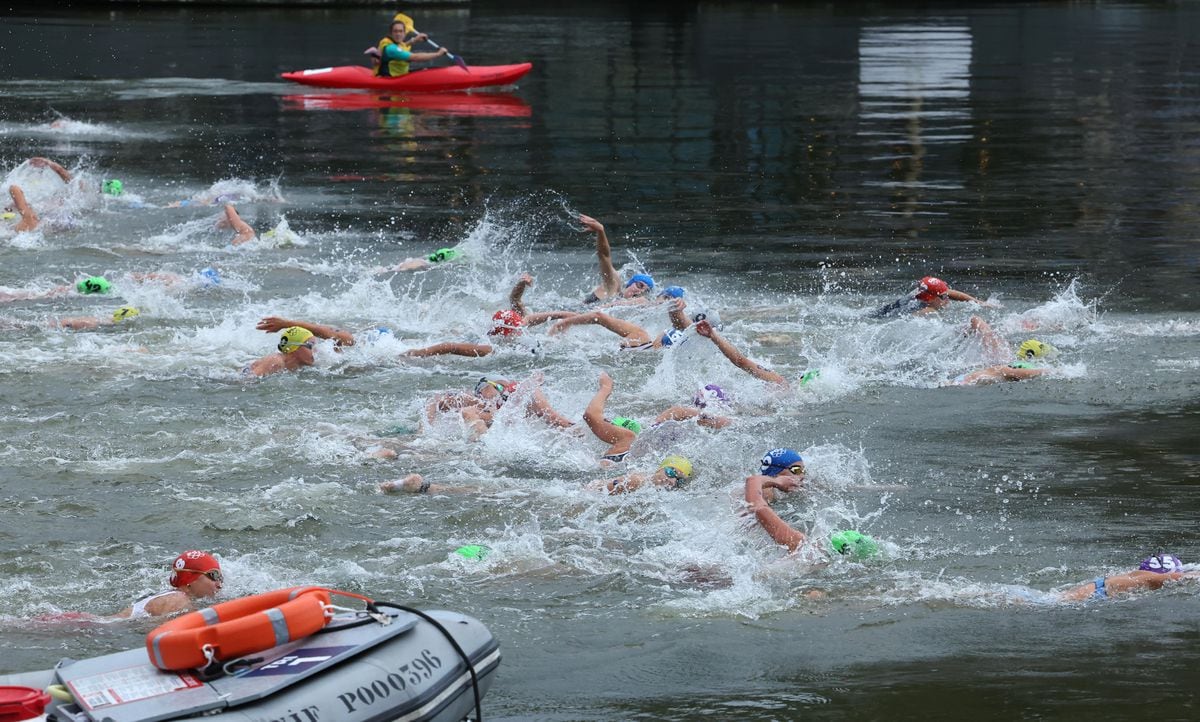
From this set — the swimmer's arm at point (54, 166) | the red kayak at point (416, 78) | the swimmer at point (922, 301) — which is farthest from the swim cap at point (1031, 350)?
the red kayak at point (416, 78)

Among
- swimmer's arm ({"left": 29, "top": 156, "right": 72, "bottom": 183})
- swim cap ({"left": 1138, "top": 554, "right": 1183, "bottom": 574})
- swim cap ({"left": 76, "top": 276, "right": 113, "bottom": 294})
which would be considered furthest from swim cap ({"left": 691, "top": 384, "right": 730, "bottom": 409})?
swimmer's arm ({"left": 29, "top": 156, "right": 72, "bottom": 183})

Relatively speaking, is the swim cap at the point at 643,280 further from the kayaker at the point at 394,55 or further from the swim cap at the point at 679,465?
the kayaker at the point at 394,55

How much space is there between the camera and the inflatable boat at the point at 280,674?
5914 millimetres

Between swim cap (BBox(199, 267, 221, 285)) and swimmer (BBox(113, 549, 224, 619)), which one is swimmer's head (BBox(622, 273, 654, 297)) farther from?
swimmer (BBox(113, 549, 224, 619))

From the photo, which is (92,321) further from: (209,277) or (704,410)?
(704,410)

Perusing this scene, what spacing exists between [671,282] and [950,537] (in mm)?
7046

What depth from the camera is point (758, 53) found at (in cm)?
3988

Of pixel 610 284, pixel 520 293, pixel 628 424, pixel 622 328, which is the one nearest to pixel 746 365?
pixel 628 424

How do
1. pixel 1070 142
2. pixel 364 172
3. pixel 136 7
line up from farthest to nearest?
pixel 136 7 < pixel 1070 142 < pixel 364 172

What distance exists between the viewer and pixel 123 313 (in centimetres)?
1481

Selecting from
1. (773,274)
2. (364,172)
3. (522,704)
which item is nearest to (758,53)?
(364,172)

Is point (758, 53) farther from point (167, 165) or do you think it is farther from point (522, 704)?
point (522, 704)

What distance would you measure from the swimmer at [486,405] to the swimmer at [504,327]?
60.5 inches

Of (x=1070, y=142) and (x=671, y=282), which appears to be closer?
(x=671, y=282)
